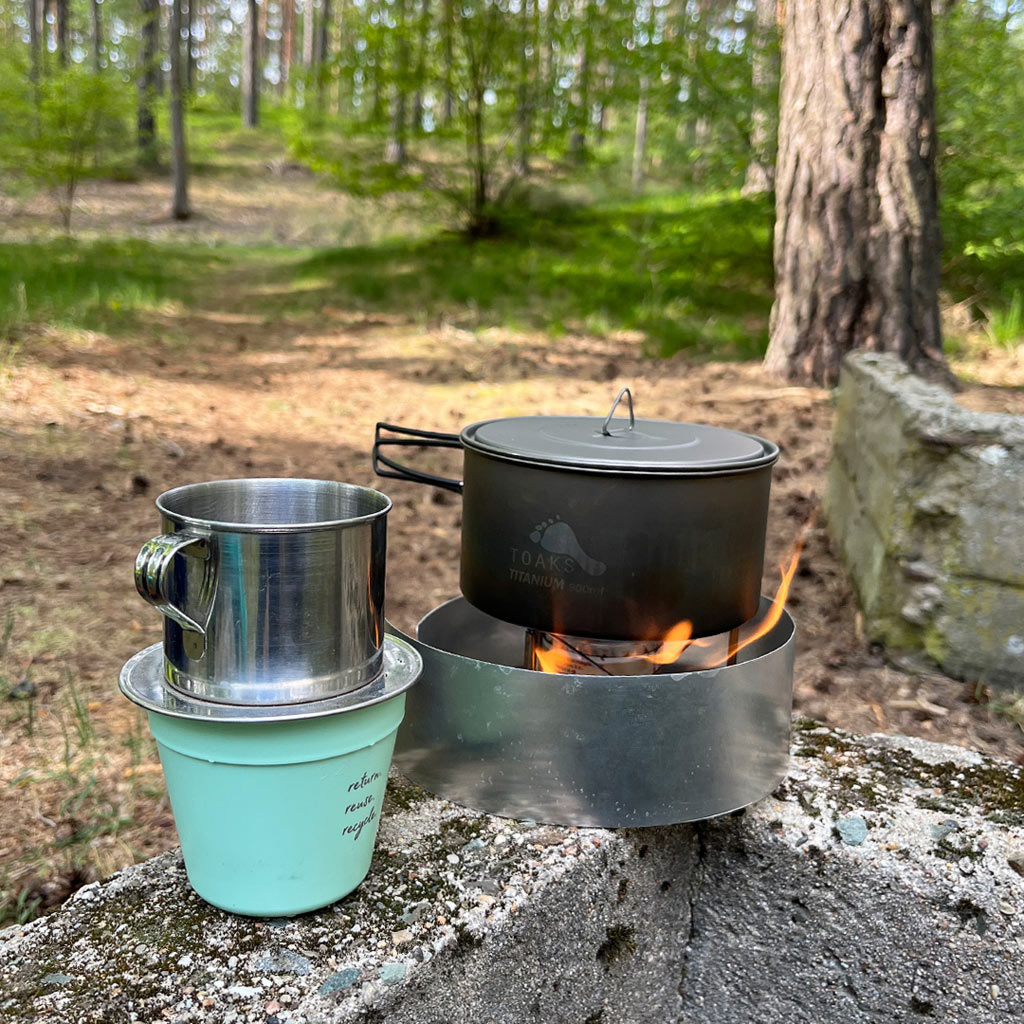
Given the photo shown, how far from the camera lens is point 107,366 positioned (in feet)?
19.6

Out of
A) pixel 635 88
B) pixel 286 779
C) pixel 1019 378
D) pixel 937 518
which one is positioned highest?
pixel 635 88

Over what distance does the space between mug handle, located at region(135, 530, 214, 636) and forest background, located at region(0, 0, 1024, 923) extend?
866mm

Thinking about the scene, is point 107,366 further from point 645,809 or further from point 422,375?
point 645,809

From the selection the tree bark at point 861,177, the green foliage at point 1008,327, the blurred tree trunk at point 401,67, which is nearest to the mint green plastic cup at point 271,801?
the tree bark at point 861,177

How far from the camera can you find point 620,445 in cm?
190

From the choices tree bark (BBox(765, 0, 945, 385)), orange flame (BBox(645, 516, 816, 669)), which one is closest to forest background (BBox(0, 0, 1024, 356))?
tree bark (BBox(765, 0, 945, 385))

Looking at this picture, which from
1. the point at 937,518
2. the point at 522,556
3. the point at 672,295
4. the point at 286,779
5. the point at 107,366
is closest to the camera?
the point at 286,779

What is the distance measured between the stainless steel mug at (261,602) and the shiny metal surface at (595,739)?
335 mm

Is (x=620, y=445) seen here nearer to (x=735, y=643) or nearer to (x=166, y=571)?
(x=735, y=643)

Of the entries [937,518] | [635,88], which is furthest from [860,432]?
[635,88]

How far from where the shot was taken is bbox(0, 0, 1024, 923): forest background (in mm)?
2791

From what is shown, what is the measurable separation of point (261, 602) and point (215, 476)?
3.19m

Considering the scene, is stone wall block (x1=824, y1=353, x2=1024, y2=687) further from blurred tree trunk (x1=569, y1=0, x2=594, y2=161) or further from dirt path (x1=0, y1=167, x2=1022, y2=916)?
blurred tree trunk (x1=569, y1=0, x2=594, y2=161)

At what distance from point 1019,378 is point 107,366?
546 cm
